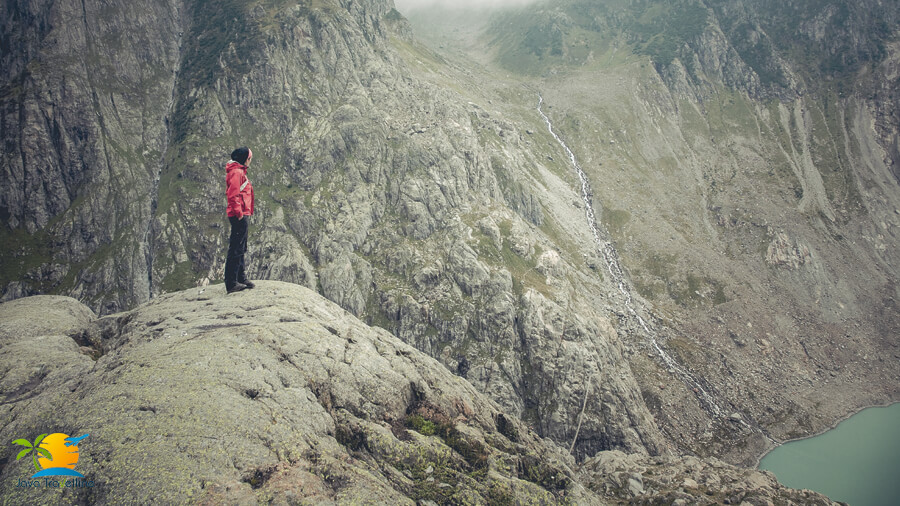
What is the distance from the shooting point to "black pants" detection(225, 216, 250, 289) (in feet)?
64.1

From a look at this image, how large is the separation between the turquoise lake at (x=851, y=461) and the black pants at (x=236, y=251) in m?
77.4

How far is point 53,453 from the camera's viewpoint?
41.9 feet

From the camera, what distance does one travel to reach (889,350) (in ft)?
266

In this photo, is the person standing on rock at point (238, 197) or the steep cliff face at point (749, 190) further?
the steep cliff face at point (749, 190)

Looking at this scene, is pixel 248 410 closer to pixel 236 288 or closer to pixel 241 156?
pixel 236 288

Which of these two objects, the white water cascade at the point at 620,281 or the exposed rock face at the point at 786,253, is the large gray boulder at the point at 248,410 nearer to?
the white water cascade at the point at 620,281

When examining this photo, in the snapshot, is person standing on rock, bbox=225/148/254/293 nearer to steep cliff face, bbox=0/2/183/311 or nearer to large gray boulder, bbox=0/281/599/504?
large gray boulder, bbox=0/281/599/504

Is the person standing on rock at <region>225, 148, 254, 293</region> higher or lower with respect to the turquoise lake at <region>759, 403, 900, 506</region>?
higher

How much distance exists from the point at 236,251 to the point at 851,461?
299ft

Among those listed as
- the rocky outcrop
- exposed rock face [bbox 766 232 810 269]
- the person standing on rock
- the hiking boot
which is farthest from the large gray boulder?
exposed rock face [bbox 766 232 810 269]

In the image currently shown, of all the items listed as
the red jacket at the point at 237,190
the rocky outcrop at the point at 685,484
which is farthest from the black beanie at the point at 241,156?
the rocky outcrop at the point at 685,484

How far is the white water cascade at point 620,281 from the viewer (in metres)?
70.3

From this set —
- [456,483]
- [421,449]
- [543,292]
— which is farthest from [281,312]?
[543,292]

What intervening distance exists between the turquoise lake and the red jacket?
7919 cm
